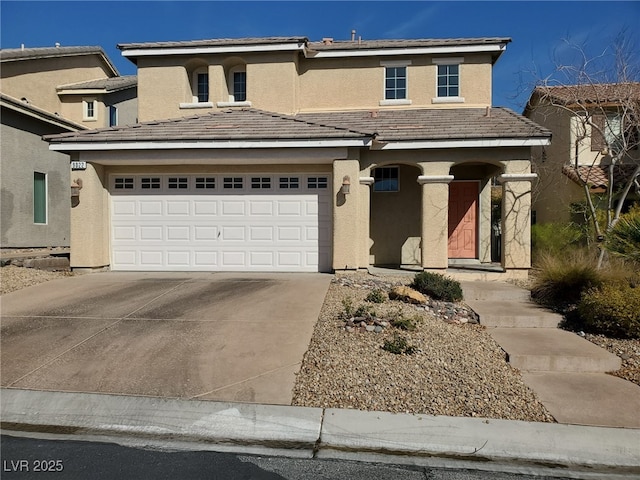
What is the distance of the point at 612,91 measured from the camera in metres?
11.8

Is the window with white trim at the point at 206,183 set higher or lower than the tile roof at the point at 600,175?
lower

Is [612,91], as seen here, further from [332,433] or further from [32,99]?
[32,99]

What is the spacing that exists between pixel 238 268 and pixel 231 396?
23.2ft

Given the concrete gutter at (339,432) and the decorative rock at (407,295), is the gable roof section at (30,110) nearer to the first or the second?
the concrete gutter at (339,432)

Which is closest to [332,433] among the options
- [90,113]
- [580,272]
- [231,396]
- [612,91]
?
[231,396]

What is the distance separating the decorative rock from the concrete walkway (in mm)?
1013

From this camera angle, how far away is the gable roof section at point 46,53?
1804 cm

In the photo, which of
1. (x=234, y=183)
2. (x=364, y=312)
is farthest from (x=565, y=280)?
(x=234, y=183)

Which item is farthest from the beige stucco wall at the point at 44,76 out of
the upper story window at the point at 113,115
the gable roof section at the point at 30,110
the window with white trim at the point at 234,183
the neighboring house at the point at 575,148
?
the neighboring house at the point at 575,148

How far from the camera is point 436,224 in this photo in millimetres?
11203

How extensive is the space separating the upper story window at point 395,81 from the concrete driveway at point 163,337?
7.56 metres

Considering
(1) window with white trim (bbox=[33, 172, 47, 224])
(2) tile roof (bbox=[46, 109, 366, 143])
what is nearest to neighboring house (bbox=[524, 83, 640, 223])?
(2) tile roof (bbox=[46, 109, 366, 143])

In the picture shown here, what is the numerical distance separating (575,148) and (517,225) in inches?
133

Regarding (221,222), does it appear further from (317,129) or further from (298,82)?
(298,82)
